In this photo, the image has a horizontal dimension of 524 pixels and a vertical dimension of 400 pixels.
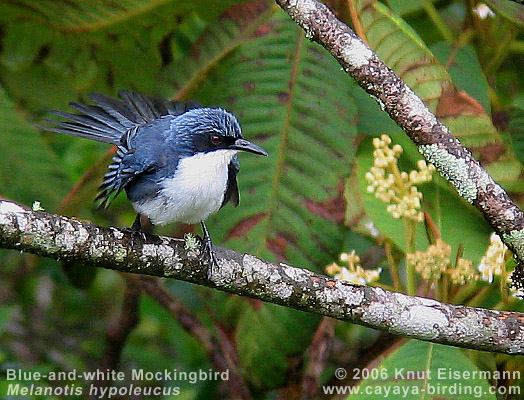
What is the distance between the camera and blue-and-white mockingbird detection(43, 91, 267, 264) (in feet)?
10.2

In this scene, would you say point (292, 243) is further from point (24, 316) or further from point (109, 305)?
point (109, 305)

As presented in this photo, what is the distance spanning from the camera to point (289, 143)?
10.9 ft

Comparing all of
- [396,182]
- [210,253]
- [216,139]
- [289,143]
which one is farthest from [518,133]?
[210,253]

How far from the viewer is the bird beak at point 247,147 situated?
3.11m

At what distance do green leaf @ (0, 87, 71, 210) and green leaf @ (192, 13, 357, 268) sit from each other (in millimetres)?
901

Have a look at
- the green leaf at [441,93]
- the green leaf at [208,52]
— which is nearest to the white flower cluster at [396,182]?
the green leaf at [441,93]

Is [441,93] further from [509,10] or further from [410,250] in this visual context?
[410,250]

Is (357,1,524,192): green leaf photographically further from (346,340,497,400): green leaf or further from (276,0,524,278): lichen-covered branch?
(346,340,497,400): green leaf

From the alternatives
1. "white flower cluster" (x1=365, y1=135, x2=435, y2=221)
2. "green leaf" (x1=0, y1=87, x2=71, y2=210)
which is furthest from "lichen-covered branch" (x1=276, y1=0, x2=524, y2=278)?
"green leaf" (x1=0, y1=87, x2=71, y2=210)

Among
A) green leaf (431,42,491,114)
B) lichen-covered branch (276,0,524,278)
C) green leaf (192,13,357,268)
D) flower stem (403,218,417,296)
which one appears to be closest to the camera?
lichen-covered branch (276,0,524,278)

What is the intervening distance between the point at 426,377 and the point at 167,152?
1.39 meters

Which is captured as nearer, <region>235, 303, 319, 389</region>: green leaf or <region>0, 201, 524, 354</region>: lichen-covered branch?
<region>0, 201, 524, 354</region>: lichen-covered branch

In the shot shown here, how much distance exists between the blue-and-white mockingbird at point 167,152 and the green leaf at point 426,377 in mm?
847

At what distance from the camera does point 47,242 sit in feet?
7.05
